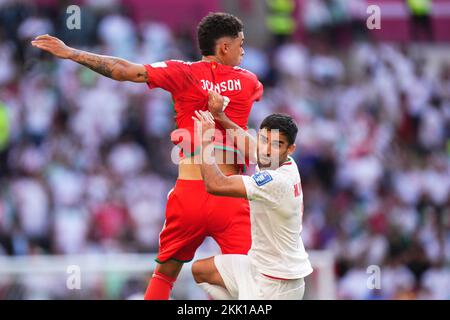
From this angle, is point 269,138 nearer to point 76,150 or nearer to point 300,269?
point 300,269

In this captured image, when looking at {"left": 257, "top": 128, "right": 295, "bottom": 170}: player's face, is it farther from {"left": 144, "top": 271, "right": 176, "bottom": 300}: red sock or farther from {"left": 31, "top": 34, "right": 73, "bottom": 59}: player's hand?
{"left": 31, "top": 34, "right": 73, "bottom": 59}: player's hand

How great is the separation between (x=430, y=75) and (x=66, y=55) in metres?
13.1

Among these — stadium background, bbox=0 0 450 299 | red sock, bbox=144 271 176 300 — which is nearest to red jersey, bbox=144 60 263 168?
red sock, bbox=144 271 176 300

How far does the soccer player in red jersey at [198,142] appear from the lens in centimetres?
825

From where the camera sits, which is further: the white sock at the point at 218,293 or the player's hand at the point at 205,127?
the white sock at the point at 218,293

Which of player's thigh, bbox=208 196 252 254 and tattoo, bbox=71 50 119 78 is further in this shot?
player's thigh, bbox=208 196 252 254

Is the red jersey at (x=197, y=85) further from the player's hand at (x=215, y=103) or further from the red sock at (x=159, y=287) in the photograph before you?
the red sock at (x=159, y=287)

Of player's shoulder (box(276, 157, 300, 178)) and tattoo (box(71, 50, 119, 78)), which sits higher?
tattoo (box(71, 50, 119, 78))

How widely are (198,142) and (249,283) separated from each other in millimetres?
1097

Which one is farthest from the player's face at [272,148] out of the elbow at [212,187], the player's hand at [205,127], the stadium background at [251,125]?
the stadium background at [251,125]

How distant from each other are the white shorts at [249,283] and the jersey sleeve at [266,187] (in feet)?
2.00

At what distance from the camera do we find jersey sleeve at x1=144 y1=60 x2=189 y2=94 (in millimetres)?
8133

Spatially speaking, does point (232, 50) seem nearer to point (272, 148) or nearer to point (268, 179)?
point (272, 148)

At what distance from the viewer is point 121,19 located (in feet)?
59.8
